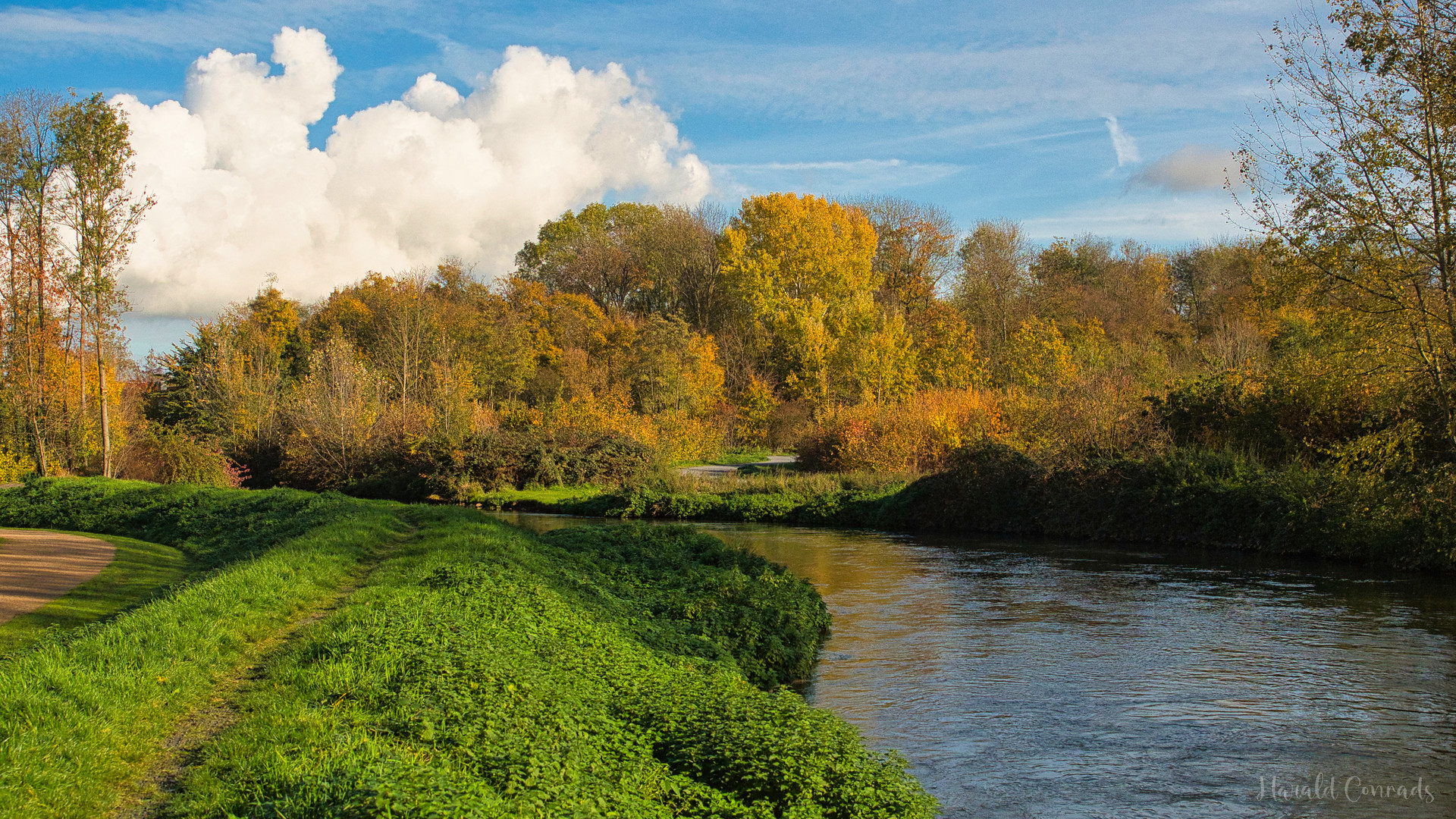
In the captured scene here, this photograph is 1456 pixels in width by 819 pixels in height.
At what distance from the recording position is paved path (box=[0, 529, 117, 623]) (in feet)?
38.5

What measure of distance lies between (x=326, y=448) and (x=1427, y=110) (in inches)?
1387

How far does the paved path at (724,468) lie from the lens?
38.3m

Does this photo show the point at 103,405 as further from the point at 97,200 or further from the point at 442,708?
the point at 442,708

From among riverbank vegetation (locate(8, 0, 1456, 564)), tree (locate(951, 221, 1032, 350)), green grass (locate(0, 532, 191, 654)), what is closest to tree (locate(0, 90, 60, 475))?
riverbank vegetation (locate(8, 0, 1456, 564))

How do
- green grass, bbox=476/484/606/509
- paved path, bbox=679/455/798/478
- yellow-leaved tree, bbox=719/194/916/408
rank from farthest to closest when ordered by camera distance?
yellow-leaved tree, bbox=719/194/916/408 → paved path, bbox=679/455/798/478 → green grass, bbox=476/484/606/509

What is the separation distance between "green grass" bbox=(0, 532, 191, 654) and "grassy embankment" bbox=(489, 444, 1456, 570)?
16791 mm

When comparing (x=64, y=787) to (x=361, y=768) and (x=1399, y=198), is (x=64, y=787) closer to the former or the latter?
(x=361, y=768)

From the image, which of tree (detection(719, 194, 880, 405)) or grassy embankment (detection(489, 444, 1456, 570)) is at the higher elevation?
tree (detection(719, 194, 880, 405))

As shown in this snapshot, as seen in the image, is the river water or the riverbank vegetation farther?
the riverbank vegetation

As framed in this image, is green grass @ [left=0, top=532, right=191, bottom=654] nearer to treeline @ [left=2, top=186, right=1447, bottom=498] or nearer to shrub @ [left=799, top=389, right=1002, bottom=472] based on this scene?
treeline @ [left=2, top=186, right=1447, bottom=498]

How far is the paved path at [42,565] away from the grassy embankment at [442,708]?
2684 millimetres

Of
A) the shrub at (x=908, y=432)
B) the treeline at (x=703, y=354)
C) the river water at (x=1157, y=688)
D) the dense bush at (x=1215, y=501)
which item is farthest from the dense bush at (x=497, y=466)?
the river water at (x=1157, y=688)

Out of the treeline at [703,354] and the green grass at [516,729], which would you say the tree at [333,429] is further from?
the green grass at [516,729]

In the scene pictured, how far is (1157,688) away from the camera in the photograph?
11.2 metres
